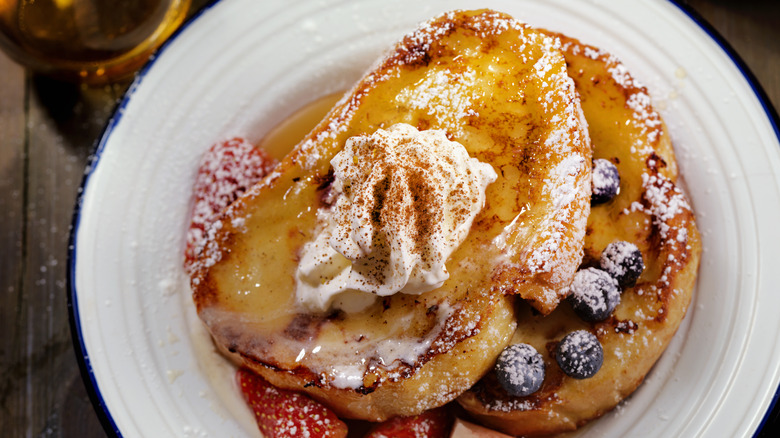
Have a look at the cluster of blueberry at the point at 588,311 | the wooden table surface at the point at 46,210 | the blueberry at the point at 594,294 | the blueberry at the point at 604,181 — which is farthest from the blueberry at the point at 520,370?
the wooden table surface at the point at 46,210

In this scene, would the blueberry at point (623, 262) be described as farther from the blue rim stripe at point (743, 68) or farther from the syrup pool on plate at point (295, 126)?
the syrup pool on plate at point (295, 126)

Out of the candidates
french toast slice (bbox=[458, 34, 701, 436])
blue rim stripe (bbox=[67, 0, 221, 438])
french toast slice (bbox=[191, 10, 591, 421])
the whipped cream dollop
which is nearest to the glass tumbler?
blue rim stripe (bbox=[67, 0, 221, 438])

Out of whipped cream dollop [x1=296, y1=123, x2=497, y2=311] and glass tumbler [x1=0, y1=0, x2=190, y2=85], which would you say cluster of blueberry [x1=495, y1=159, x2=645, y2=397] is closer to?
whipped cream dollop [x1=296, y1=123, x2=497, y2=311]

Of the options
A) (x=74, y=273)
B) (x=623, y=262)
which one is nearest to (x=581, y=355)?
(x=623, y=262)

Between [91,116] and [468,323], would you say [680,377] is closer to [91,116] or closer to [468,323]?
[468,323]

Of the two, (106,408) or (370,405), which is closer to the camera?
(370,405)

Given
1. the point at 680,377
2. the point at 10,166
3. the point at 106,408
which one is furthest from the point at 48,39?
the point at 680,377

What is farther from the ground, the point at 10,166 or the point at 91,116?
the point at 91,116
